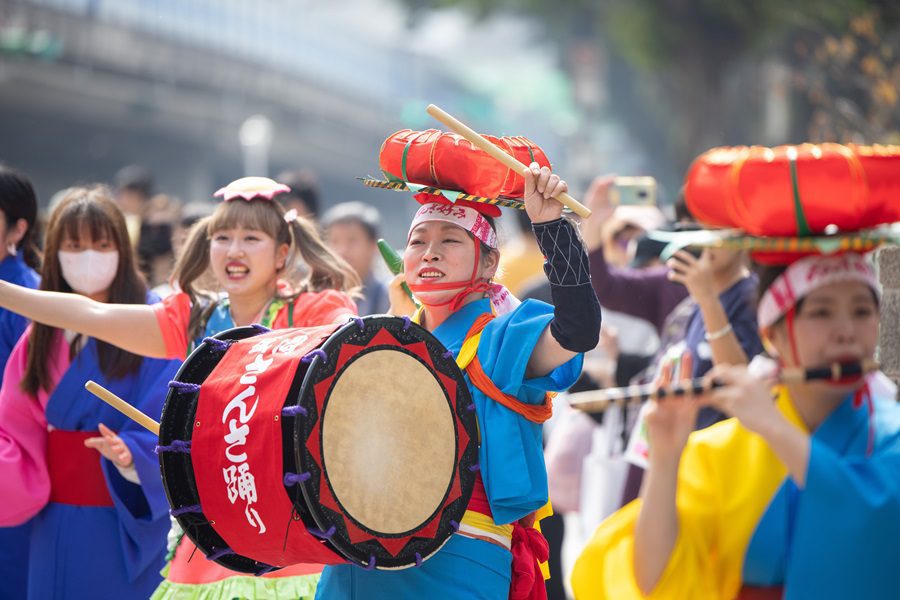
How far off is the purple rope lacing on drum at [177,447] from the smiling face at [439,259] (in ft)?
2.55

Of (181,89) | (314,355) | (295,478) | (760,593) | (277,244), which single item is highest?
(181,89)

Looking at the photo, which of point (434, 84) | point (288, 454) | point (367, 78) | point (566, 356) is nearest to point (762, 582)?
point (566, 356)

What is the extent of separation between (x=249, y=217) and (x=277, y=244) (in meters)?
0.15

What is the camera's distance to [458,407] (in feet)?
11.4

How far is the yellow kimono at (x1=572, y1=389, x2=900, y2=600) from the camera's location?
252 centimetres

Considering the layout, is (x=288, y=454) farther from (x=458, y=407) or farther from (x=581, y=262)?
(x=581, y=262)

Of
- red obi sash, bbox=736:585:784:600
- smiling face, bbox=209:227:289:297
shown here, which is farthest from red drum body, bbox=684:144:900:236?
smiling face, bbox=209:227:289:297

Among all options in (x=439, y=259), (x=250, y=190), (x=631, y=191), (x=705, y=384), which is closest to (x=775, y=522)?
(x=705, y=384)

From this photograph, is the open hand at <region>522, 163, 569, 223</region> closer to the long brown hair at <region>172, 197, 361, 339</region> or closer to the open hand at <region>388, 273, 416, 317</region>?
the open hand at <region>388, 273, 416, 317</region>

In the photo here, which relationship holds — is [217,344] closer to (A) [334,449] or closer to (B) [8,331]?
(A) [334,449]

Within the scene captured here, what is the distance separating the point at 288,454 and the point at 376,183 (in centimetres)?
94

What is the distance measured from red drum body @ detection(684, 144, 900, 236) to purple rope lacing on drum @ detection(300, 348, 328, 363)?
1.14 meters

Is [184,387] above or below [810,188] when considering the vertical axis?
below

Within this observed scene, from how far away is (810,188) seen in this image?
2.56m
